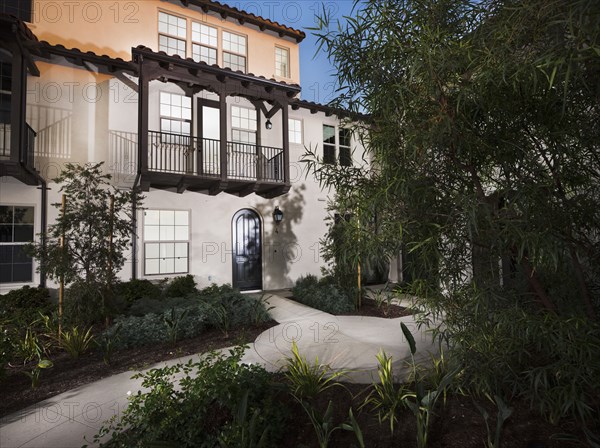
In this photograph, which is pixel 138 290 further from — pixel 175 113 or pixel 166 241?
pixel 175 113

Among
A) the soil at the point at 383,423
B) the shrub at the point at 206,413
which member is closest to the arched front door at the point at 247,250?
the soil at the point at 383,423

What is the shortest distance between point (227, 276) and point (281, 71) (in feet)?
22.4

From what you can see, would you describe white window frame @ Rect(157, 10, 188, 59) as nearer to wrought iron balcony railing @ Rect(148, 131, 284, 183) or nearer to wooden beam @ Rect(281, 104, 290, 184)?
wrought iron balcony railing @ Rect(148, 131, 284, 183)

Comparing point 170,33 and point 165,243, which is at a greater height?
point 170,33

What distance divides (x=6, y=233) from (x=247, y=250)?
539cm

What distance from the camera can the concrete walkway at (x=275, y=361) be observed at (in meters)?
2.73

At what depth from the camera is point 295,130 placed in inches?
414

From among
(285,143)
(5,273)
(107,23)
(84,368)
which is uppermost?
(107,23)

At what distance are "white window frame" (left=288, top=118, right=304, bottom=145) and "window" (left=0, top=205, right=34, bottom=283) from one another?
7040mm

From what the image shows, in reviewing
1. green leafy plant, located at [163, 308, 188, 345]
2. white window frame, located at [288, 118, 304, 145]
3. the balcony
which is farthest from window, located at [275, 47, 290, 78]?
green leafy plant, located at [163, 308, 188, 345]

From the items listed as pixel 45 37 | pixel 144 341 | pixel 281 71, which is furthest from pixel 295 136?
pixel 144 341

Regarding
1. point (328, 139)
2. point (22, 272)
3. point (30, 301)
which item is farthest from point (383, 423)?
point (328, 139)

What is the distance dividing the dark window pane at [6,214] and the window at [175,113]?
367 centimetres

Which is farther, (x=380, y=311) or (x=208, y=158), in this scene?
(x=208, y=158)
